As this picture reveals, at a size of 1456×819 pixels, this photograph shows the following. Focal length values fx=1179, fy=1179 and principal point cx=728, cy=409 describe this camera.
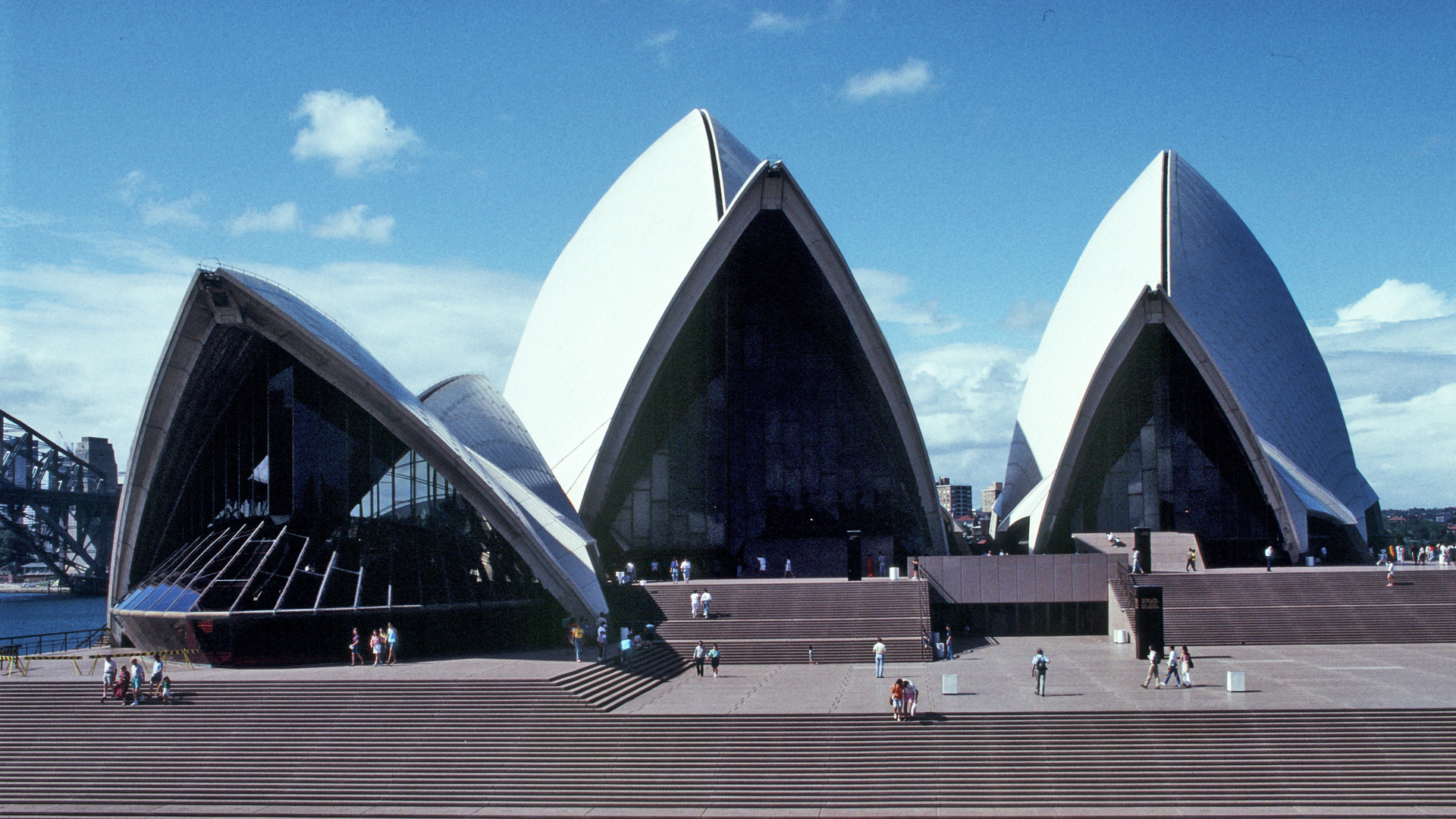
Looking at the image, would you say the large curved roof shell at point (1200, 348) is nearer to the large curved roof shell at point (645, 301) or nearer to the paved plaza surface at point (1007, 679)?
the large curved roof shell at point (645, 301)

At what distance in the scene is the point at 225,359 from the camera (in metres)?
25.8

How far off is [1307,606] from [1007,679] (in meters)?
10.2

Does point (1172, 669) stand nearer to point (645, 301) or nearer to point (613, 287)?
point (645, 301)

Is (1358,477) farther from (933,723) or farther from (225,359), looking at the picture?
(225,359)

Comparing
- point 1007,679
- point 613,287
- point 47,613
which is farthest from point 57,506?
point 1007,679

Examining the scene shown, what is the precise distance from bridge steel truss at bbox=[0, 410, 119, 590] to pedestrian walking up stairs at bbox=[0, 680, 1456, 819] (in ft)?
285

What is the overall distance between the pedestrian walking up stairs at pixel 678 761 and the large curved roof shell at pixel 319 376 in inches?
247

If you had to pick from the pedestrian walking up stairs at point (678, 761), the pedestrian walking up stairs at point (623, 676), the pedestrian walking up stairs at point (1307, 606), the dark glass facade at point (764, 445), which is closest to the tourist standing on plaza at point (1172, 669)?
the pedestrian walking up stairs at point (678, 761)

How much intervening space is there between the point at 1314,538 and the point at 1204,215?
38.6 feet

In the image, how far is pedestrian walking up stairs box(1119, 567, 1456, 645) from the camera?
27453mm

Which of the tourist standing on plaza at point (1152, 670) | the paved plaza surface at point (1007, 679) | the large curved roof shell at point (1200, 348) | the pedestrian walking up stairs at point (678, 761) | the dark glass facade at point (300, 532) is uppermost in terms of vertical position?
the large curved roof shell at point (1200, 348)

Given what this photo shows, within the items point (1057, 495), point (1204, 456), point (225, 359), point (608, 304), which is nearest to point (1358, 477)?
point (1204, 456)

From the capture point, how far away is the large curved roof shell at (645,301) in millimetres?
33188

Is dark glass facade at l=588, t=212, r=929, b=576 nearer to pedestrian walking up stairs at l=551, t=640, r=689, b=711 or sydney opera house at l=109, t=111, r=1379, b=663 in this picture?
sydney opera house at l=109, t=111, r=1379, b=663
